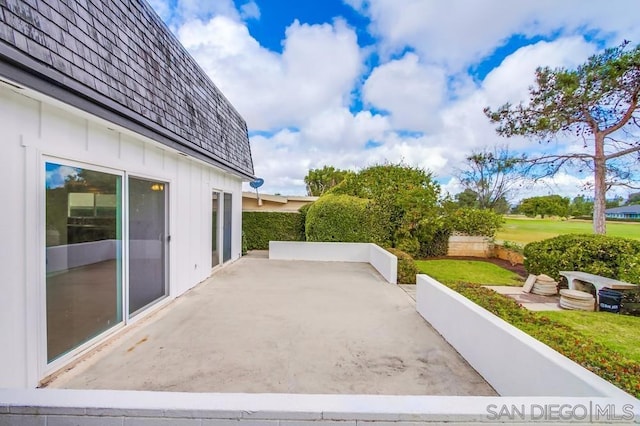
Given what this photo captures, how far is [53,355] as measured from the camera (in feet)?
11.8

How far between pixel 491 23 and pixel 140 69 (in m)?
9.29

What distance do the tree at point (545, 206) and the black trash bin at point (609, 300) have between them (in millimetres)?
12120

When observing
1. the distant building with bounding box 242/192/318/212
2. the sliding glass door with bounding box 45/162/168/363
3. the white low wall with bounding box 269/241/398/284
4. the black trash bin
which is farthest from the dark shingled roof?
the distant building with bounding box 242/192/318/212

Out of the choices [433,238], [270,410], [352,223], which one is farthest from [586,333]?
[433,238]

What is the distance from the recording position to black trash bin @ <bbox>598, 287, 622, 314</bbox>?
729 centimetres

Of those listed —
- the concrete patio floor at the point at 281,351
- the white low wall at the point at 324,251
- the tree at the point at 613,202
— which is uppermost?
the tree at the point at 613,202

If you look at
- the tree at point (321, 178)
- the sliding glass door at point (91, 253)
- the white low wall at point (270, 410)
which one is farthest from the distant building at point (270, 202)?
the tree at point (321, 178)

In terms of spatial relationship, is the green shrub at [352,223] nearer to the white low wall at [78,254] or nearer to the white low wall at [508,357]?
the white low wall at [508,357]

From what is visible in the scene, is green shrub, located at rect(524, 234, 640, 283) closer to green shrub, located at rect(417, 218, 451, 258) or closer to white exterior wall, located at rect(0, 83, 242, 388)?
green shrub, located at rect(417, 218, 451, 258)

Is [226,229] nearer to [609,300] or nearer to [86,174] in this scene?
[86,174]

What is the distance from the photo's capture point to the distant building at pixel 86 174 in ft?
9.71

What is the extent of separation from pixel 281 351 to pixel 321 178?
43.8 metres

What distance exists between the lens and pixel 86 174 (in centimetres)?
414

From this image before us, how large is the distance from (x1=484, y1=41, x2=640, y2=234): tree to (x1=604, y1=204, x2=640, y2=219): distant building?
4.67 ft
